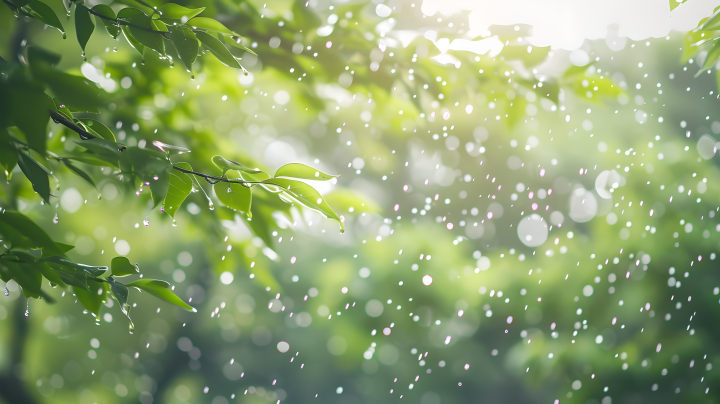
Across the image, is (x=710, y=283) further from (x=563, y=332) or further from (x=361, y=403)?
(x=361, y=403)

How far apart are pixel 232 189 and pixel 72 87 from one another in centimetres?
15

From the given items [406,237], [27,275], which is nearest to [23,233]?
[27,275]

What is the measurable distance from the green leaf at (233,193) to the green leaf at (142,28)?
4.8 inches

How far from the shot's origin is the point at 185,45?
0.35 metres

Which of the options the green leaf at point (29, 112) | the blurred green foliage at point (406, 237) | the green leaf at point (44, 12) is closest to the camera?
the green leaf at point (29, 112)

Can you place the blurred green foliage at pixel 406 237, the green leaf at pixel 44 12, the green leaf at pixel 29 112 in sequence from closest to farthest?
1. the green leaf at pixel 29 112
2. the green leaf at pixel 44 12
3. the blurred green foliage at pixel 406 237

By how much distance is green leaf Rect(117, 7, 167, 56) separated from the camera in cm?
35

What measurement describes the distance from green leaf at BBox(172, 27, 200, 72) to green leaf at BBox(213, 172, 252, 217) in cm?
10

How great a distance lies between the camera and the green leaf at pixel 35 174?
295 mm

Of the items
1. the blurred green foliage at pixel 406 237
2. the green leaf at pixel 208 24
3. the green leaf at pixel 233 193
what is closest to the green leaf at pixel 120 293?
the green leaf at pixel 233 193

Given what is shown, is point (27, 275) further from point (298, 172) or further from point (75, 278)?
point (298, 172)

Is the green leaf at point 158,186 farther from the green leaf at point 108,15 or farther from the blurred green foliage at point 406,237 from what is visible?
the blurred green foliage at point 406,237

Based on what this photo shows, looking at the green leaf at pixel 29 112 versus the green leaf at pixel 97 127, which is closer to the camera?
the green leaf at pixel 29 112

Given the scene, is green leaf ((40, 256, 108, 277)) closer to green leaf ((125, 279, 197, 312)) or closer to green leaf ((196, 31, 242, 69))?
green leaf ((125, 279, 197, 312))
